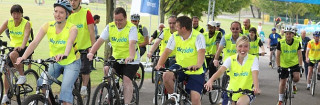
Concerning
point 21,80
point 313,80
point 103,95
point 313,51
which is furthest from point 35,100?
point 313,51

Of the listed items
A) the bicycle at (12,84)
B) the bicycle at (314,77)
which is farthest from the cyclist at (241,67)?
the bicycle at (314,77)

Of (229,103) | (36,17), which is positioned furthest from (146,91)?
(36,17)

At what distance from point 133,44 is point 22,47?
189 centimetres

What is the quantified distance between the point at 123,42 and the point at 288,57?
13.1 feet

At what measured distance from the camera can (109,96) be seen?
805 cm

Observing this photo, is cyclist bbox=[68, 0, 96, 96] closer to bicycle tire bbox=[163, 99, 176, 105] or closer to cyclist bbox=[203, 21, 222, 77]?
bicycle tire bbox=[163, 99, 176, 105]

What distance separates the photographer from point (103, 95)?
315 inches

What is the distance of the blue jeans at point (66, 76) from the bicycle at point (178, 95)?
1.19 m

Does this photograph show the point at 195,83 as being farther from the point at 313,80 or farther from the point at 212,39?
the point at 313,80

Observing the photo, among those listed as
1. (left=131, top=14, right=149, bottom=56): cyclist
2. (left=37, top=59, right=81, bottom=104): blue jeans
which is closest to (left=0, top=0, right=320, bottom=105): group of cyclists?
(left=37, top=59, right=81, bottom=104): blue jeans

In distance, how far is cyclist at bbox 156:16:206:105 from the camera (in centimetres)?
753

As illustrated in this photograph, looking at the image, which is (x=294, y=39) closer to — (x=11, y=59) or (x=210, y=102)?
(x=210, y=102)

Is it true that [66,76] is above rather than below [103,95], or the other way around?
above

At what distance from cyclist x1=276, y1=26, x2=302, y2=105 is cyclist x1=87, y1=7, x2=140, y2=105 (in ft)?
11.7
